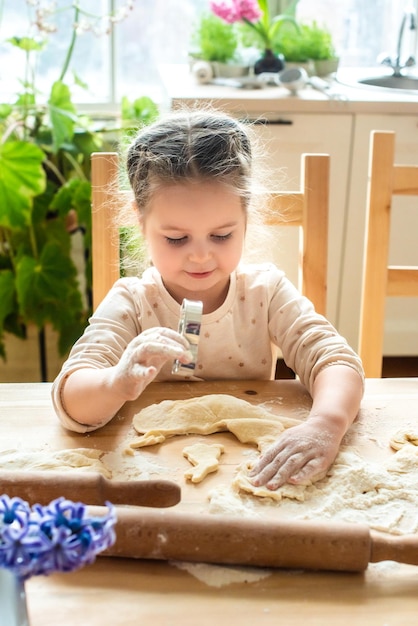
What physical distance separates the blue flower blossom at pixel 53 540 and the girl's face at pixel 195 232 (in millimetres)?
655

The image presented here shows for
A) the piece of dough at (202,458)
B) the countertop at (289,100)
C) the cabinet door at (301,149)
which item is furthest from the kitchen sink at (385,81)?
the piece of dough at (202,458)

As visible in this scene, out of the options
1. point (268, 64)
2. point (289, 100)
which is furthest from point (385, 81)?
point (289, 100)

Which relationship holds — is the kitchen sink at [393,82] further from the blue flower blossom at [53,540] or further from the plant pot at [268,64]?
the blue flower blossom at [53,540]

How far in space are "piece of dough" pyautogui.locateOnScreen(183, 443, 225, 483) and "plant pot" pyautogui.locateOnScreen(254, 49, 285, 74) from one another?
191 cm

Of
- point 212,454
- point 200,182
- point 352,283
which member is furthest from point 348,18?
point 212,454

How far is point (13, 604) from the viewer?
599 mm

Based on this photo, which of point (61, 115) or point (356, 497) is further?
point (61, 115)

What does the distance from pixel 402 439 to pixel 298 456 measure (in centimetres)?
16

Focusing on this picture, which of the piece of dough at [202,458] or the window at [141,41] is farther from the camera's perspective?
the window at [141,41]

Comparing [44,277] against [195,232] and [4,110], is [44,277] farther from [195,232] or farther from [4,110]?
[195,232]

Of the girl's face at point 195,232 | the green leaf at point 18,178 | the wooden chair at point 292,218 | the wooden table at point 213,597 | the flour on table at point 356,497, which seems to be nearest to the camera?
the wooden table at point 213,597

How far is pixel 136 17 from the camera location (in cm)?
290

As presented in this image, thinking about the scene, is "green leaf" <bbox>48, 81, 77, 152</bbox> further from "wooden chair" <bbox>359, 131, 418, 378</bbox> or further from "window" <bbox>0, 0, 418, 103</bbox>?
"wooden chair" <bbox>359, 131, 418, 378</bbox>

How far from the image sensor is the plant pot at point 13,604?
1.92ft
